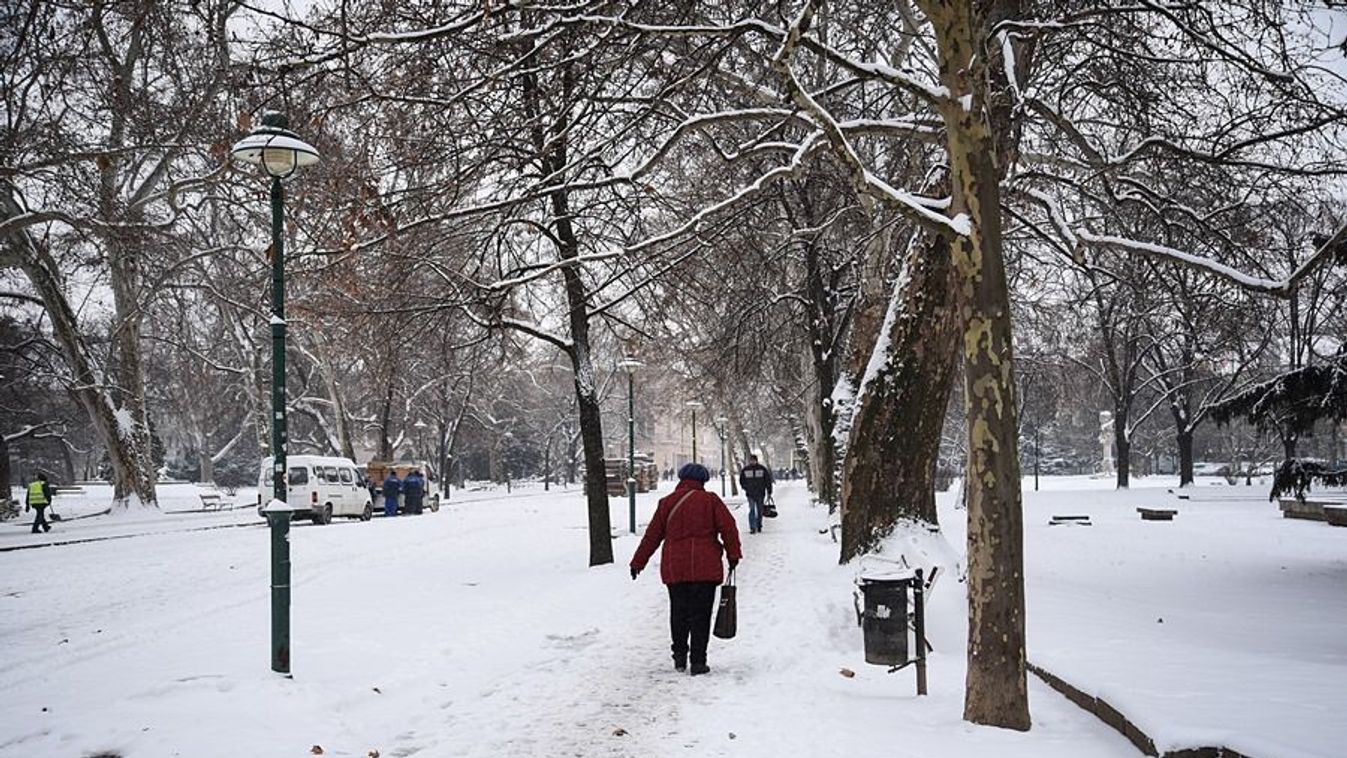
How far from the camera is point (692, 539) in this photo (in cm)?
880

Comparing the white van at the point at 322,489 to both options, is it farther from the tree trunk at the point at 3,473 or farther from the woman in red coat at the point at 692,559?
the woman in red coat at the point at 692,559

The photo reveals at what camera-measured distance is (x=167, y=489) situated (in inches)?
2446

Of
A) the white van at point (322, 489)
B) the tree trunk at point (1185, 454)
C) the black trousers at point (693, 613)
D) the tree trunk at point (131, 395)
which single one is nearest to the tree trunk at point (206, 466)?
the tree trunk at point (131, 395)

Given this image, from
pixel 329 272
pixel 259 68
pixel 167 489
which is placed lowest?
pixel 167 489

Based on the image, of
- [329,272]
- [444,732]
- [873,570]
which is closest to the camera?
[444,732]

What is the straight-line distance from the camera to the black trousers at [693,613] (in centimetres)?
870

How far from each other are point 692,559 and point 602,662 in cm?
144

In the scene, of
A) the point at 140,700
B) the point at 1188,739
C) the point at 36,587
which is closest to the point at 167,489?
the point at 36,587

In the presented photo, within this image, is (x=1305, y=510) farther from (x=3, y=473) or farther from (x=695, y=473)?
(x=3, y=473)

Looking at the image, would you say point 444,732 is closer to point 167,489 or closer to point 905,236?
point 905,236

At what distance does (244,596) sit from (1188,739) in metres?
12.3

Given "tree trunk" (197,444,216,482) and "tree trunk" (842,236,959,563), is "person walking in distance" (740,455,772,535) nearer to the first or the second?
"tree trunk" (842,236,959,563)

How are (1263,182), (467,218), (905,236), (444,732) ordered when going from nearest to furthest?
1. (444,732)
2. (1263,182)
3. (467,218)
4. (905,236)

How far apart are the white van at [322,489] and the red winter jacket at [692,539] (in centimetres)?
2384
